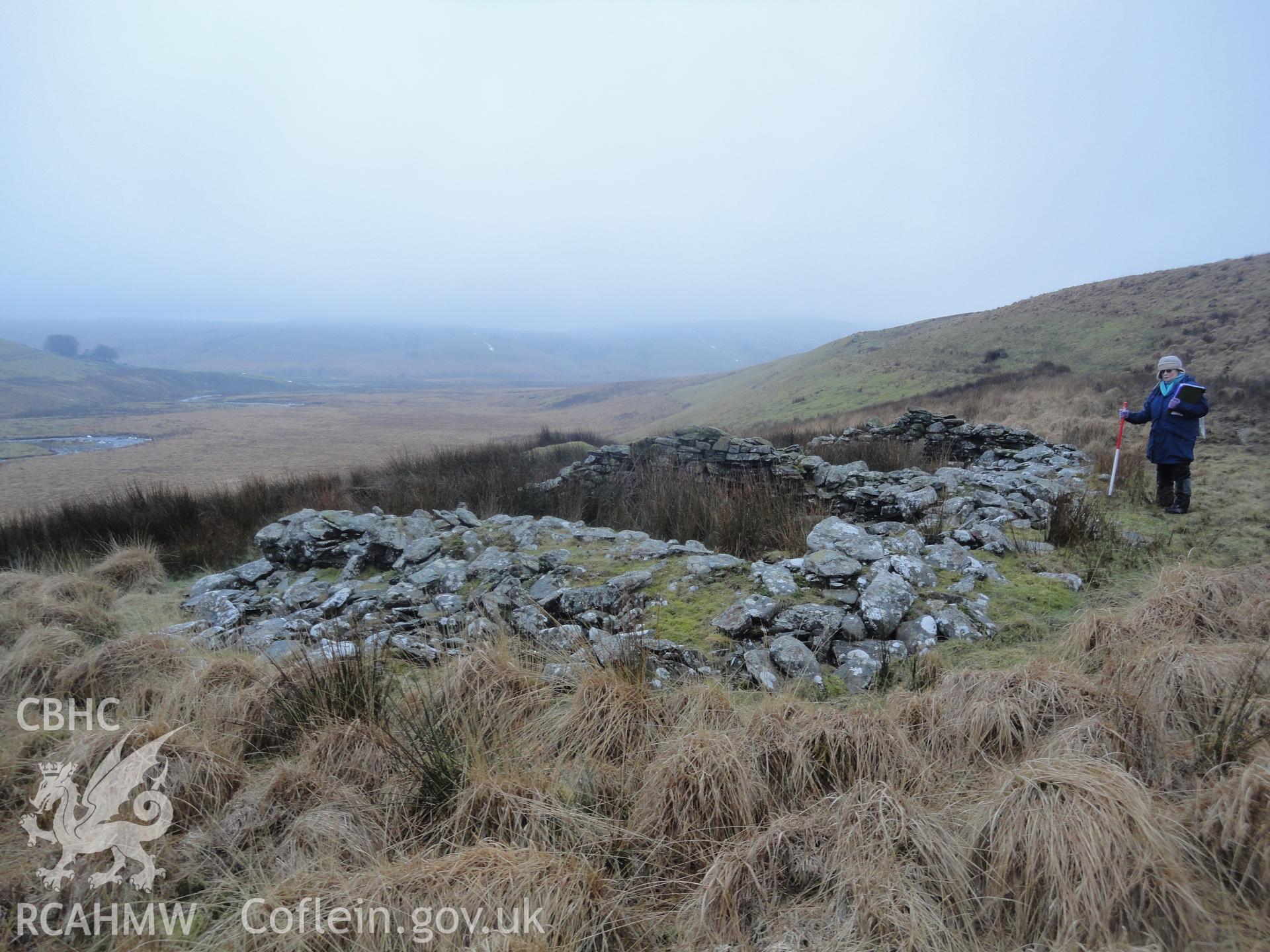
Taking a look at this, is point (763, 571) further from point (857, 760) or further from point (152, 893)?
point (152, 893)

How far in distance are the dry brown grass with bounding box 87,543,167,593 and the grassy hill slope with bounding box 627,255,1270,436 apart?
76.7 feet

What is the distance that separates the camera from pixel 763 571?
15.8 ft

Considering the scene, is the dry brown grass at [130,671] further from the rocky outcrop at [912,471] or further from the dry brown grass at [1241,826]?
the rocky outcrop at [912,471]

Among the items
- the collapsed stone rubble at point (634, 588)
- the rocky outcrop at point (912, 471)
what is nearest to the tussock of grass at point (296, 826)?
the collapsed stone rubble at point (634, 588)

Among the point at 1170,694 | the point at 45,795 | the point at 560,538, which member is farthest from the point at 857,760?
the point at 560,538

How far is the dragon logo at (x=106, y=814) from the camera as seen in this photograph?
2.14 metres

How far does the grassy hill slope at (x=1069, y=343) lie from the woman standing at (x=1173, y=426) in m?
15.6

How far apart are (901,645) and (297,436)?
28315 millimetres

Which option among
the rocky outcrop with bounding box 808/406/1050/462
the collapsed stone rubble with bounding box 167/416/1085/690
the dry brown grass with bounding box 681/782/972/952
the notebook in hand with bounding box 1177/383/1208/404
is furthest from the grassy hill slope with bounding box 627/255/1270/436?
the dry brown grass with bounding box 681/782/972/952

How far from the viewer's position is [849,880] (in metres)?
1.88

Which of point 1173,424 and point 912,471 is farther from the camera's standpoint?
point 912,471

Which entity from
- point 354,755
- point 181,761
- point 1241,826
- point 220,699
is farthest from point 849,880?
Result: point 220,699

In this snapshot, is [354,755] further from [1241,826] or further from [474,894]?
[1241,826]

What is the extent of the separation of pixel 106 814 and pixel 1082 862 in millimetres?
3613
